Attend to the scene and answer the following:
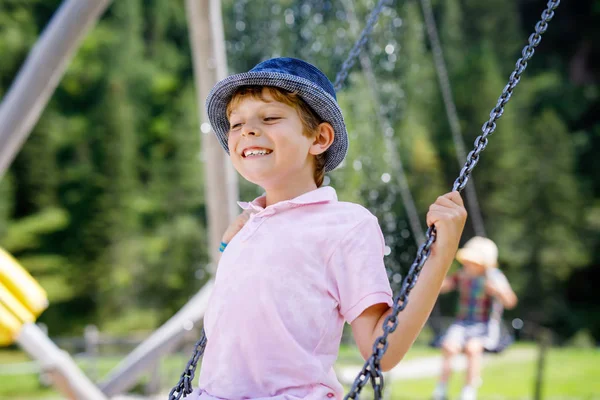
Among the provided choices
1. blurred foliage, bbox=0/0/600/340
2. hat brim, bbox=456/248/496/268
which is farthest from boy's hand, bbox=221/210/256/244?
blurred foliage, bbox=0/0/600/340

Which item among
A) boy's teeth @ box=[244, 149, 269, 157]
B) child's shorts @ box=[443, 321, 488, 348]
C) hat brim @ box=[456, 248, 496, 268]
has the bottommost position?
boy's teeth @ box=[244, 149, 269, 157]

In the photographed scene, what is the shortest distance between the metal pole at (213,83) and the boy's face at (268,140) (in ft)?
8.30

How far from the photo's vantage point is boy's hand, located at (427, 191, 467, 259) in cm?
128

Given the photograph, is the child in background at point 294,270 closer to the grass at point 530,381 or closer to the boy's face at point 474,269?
the boy's face at point 474,269

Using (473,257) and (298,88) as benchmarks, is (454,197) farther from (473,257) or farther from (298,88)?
(473,257)

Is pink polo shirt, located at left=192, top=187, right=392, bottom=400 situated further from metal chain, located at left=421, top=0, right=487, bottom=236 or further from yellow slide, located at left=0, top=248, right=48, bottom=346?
metal chain, located at left=421, top=0, right=487, bottom=236

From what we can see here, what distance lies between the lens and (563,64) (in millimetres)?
17109

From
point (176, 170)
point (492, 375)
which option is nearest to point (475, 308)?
point (492, 375)

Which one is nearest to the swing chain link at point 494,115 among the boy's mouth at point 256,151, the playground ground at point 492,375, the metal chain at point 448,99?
the boy's mouth at point 256,151

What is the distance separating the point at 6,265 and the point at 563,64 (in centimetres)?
1536

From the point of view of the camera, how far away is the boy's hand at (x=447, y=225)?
1.28 meters

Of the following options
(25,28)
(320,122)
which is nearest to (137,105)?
(25,28)

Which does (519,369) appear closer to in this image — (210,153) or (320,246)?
(210,153)

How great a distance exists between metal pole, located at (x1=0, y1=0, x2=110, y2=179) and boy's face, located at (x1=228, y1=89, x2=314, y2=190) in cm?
231
